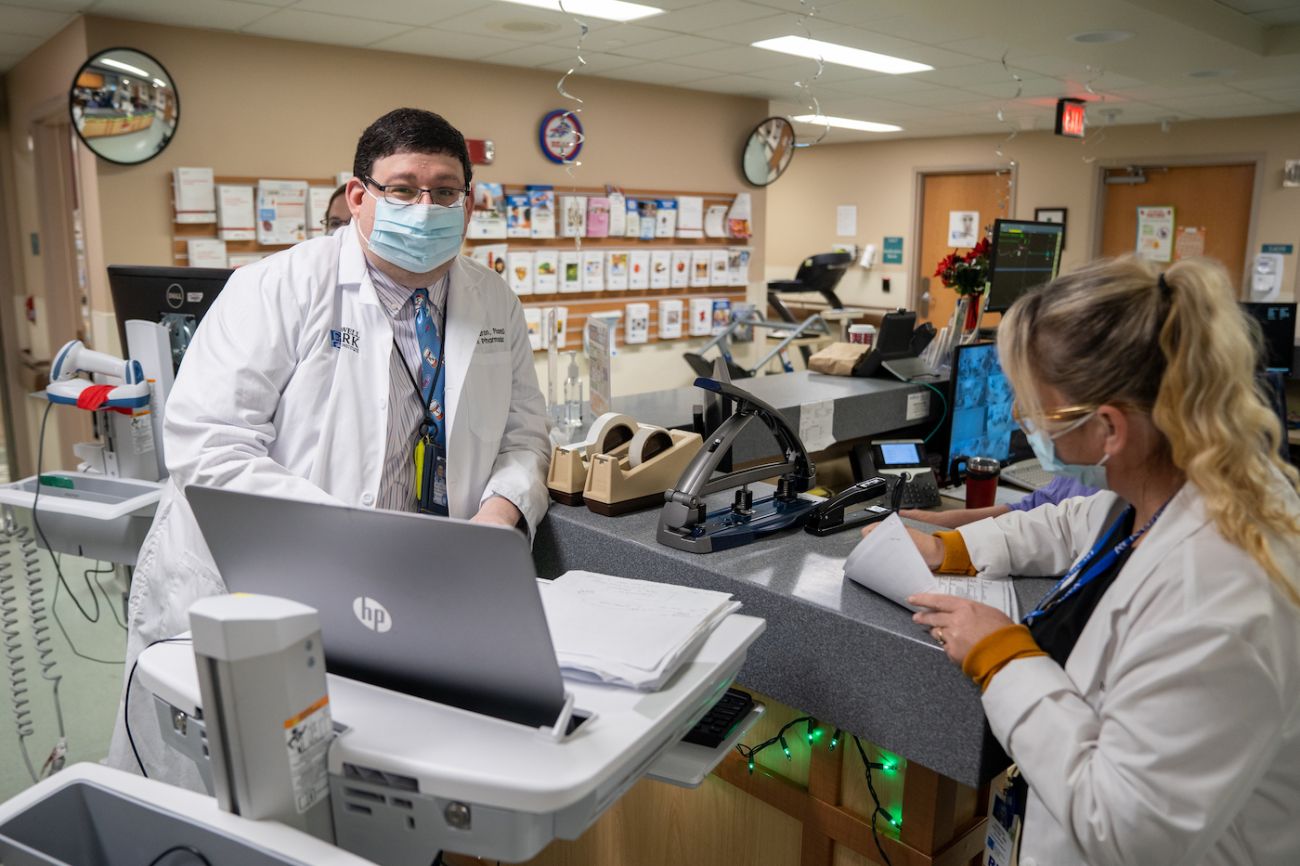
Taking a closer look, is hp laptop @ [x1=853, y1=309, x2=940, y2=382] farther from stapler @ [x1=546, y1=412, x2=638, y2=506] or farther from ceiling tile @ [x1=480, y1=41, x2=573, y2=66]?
ceiling tile @ [x1=480, y1=41, x2=573, y2=66]

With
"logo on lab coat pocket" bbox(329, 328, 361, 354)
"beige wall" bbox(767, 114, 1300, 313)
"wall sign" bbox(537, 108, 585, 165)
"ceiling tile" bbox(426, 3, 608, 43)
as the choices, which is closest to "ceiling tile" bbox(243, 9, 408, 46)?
"ceiling tile" bbox(426, 3, 608, 43)

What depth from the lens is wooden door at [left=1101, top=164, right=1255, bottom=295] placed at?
7.44 metres

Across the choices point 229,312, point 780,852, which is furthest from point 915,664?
point 229,312

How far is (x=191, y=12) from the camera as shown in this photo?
405 centimetres

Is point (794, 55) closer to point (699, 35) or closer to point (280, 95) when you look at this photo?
point (699, 35)

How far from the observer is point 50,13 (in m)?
4.12

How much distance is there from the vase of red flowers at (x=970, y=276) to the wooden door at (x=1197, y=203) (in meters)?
4.73

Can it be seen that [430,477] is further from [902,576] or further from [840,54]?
[840,54]

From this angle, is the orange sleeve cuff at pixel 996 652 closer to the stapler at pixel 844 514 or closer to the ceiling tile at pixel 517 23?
the stapler at pixel 844 514

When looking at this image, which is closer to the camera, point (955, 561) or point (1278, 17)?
point (955, 561)

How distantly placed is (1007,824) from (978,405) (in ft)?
5.00

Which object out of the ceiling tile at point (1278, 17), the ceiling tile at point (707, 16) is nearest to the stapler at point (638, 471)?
the ceiling tile at point (707, 16)

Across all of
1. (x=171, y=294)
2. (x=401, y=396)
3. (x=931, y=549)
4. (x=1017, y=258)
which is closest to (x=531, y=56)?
(x=1017, y=258)

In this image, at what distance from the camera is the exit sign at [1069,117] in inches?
200
